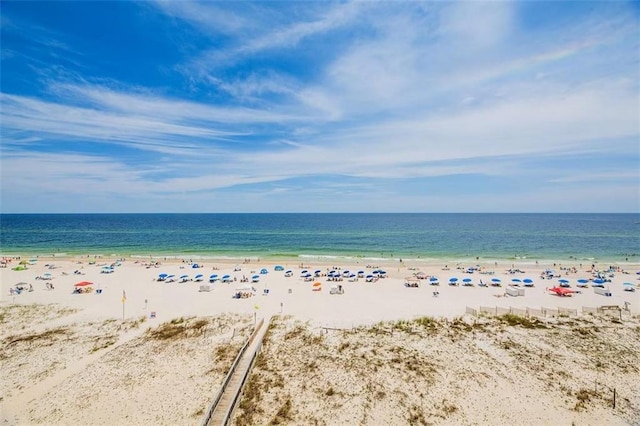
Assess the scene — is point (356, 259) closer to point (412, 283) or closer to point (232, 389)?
point (412, 283)

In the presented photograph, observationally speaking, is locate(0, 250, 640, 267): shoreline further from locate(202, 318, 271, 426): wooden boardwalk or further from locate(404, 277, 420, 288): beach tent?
locate(202, 318, 271, 426): wooden boardwalk

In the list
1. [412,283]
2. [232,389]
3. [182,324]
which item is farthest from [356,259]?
[232,389]

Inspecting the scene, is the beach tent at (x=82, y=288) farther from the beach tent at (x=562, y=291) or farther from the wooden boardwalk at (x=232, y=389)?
the beach tent at (x=562, y=291)

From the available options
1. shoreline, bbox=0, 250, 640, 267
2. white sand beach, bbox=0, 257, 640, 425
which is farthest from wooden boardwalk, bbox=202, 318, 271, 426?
shoreline, bbox=0, 250, 640, 267

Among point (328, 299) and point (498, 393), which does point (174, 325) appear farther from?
point (498, 393)

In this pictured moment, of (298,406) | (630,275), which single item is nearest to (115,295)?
(298,406)

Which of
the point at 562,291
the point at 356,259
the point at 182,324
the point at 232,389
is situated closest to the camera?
the point at 232,389
